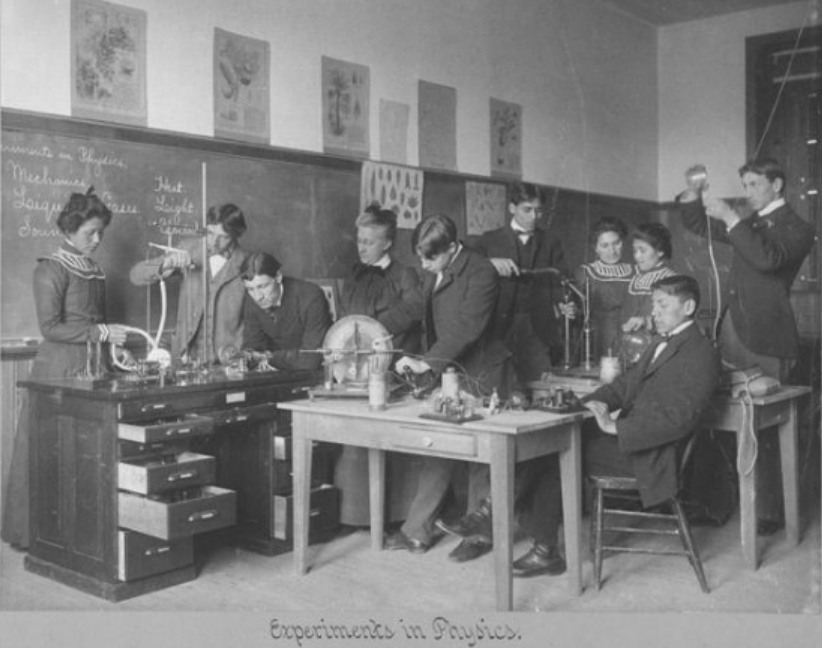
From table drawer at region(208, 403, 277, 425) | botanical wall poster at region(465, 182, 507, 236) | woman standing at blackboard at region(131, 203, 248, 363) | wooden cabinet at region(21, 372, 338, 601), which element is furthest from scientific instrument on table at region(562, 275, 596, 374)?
wooden cabinet at region(21, 372, 338, 601)

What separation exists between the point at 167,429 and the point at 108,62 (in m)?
1.70

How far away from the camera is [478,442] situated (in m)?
3.47

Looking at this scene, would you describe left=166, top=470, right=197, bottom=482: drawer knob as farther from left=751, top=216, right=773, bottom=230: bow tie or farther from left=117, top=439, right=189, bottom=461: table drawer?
left=751, top=216, right=773, bottom=230: bow tie

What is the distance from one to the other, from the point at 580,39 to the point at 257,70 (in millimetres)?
2628

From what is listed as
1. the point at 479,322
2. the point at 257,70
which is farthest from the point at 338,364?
the point at 257,70

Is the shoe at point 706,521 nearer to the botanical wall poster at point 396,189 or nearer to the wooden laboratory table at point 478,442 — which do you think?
the wooden laboratory table at point 478,442

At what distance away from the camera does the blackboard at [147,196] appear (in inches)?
157

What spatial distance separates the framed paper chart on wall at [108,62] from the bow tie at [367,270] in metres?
1.52

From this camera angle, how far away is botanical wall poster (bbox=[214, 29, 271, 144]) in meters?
4.68

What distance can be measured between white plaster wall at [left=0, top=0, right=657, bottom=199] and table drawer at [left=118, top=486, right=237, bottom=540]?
1.74m

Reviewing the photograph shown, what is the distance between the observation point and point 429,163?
19.4 ft

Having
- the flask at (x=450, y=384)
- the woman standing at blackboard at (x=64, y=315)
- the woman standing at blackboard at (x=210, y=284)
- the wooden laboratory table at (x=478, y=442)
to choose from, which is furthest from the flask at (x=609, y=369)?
the woman standing at blackboard at (x=64, y=315)

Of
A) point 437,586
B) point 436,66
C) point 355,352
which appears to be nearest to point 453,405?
point 355,352

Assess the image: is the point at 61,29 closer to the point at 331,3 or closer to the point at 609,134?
the point at 331,3
